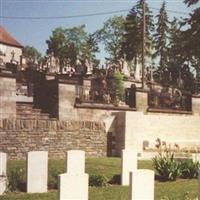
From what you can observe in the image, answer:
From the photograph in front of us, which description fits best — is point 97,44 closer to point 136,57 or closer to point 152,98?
point 136,57

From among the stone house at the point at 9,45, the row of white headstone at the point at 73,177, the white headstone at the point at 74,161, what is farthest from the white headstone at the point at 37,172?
the stone house at the point at 9,45

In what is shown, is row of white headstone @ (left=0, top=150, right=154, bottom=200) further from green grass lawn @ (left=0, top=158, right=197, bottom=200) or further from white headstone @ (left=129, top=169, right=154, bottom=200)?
green grass lawn @ (left=0, top=158, right=197, bottom=200)

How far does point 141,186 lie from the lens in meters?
6.44

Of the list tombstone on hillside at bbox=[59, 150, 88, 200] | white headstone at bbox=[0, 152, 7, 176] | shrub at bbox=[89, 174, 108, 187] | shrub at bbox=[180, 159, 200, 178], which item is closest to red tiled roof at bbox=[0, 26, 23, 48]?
shrub at bbox=[180, 159, 200, 178]

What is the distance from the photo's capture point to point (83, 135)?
60.4 feet

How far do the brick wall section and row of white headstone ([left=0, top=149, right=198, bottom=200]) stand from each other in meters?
5.55

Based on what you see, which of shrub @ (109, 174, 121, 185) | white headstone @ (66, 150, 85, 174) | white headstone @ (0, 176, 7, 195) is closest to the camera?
white headstone @ (0, 176, 7, 195)

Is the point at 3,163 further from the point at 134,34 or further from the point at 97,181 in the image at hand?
the point at 134,34

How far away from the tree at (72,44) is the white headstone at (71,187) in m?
63.2

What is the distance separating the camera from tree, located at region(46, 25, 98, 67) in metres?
70.8

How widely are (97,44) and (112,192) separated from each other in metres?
60.6

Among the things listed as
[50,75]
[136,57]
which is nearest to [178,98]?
[50,75]

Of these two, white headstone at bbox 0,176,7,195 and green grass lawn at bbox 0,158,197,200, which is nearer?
green grass lawn at bbox 0,158,197,200

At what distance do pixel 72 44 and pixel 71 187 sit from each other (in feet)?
222
